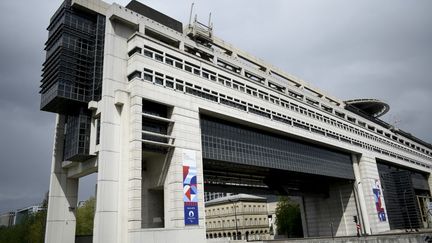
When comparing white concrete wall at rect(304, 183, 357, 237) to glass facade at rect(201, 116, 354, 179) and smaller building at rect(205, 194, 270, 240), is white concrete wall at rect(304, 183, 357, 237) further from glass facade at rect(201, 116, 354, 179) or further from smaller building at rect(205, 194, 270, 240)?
smaller building at rect(205, 194, 270, 240)

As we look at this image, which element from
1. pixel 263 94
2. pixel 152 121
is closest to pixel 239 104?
pixel 263 94

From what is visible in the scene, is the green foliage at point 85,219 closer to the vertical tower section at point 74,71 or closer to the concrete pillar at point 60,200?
the concrete pillar at point 60,200

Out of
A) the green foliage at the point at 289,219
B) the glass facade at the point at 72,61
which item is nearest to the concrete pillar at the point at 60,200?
the glass facade at the point at 72,61

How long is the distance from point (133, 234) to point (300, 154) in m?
39.0

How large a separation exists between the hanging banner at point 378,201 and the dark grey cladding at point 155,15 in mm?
55083

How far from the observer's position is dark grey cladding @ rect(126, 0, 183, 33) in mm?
48062

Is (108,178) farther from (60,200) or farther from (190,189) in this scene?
(60,200)

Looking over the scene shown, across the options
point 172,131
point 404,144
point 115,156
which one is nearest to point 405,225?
point 404,144

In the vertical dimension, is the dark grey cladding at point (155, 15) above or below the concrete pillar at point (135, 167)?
above

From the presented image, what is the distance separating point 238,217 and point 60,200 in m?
90.2

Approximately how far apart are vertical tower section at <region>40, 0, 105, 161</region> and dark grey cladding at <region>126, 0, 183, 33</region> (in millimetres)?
4773

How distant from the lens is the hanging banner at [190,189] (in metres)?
39.6

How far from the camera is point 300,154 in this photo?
6538 centimetres

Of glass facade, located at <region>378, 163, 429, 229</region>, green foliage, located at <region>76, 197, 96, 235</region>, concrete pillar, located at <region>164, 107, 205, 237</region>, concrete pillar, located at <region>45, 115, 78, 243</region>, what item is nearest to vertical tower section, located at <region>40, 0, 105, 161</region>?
concrete pillar, located at <region>45, 115, 78, 243</region>
